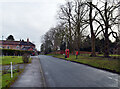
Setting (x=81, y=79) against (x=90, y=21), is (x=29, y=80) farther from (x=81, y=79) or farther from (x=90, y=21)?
(x=90, y=21)

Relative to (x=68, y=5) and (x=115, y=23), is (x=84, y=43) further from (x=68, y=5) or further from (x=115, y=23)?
A: (x=115, y=23)

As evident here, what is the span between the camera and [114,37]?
67.2 ft

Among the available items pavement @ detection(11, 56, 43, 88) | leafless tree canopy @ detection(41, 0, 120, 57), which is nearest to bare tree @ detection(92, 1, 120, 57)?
leafless tree canopy @ detection(41, 0, 120, 57)

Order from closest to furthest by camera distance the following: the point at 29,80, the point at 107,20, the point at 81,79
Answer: the point at 29,80, the point at 81,79, the point at 107,20

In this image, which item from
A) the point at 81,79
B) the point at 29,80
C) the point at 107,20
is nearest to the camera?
the point at 29,80

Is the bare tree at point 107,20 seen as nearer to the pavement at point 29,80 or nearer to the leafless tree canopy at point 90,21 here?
the leafless tree canopy at point 90,21

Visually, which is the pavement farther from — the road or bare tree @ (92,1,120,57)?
bare tree @ (92,1,120,57)

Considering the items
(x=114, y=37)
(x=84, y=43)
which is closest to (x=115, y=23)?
(x=114, y=37)

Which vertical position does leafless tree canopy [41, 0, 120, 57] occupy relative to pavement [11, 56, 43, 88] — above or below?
above

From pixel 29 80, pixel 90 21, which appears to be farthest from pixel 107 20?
pixel 29 80

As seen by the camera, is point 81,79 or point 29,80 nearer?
point 29,80

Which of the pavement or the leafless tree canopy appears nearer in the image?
the pavement

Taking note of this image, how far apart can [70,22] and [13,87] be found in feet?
109

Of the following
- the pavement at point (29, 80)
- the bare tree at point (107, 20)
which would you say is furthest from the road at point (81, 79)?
the bare tree at point (107, 20)
